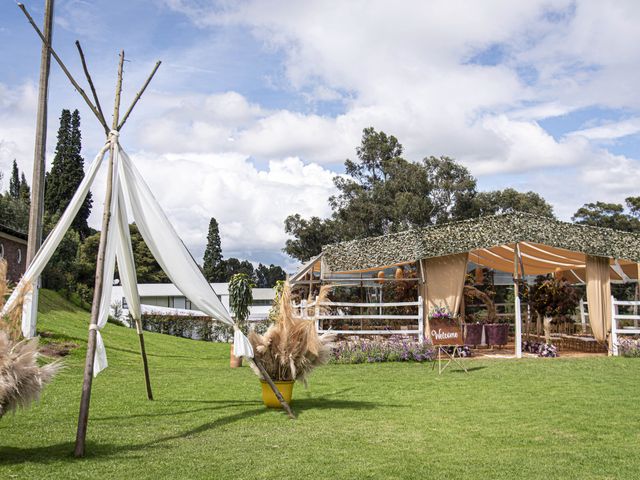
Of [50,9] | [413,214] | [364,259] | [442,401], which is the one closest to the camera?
[442,401]

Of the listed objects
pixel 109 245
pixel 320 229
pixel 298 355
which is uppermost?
pixel 320 229

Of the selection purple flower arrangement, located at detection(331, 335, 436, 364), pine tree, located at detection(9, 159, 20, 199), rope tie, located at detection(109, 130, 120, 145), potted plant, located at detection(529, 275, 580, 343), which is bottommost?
purple flower arrangement, located at detection(331, 335, 436, 364)

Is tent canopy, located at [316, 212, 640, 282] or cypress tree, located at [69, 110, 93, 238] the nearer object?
tent canopy, located at [316, 212, 640, 282]

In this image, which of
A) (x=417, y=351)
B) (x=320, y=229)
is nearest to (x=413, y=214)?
(x=320, y=229)

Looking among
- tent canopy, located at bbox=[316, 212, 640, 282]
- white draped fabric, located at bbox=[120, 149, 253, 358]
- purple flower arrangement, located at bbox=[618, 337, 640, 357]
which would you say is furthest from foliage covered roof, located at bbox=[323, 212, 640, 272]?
white draped fabric, located at bbox=[120, 149, 253, 358]

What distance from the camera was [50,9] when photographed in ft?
40.7

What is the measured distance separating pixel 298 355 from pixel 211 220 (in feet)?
162

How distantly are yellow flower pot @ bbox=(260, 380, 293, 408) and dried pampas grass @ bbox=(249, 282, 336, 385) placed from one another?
0.08 meters

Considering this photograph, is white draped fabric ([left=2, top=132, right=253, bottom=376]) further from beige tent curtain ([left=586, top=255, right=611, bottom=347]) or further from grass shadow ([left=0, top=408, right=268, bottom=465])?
beige tent curtain ([left=586, top=255, right=611, bottom=347])

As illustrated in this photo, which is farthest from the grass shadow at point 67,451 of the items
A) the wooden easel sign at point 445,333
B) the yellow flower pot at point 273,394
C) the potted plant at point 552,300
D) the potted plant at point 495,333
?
the potted plant at point 552,300

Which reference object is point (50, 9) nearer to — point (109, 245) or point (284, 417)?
point (109, 245)

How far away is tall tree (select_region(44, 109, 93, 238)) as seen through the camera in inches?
1673

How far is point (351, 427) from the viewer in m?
7.46

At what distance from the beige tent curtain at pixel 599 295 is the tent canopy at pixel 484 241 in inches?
15.7
